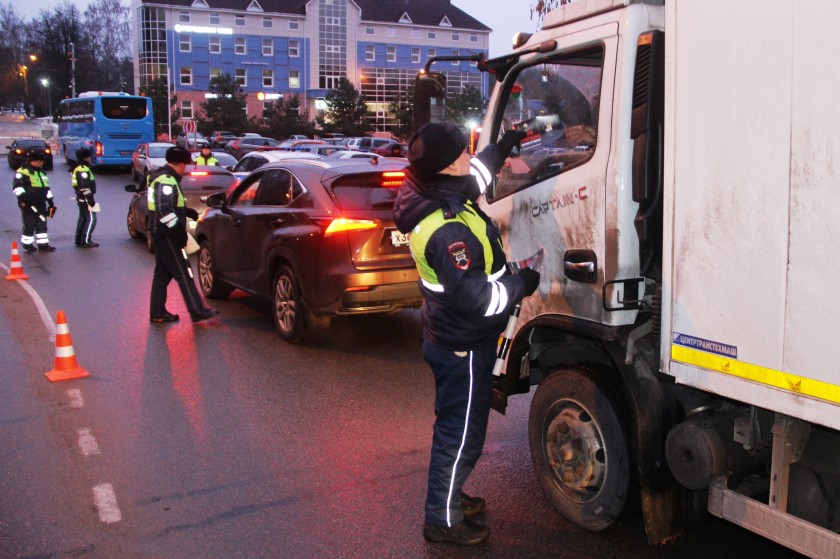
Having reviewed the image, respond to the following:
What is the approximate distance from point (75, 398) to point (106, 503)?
7.02ft

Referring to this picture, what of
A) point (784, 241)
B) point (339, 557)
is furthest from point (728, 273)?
point (339, 557)

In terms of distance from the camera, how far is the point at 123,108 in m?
36.9

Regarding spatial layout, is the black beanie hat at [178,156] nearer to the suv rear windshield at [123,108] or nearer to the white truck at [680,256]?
the white truck at [680,256]

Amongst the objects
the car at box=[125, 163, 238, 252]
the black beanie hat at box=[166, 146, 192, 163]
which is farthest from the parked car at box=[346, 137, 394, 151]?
the black beanie hat at box=[166, 146, 192, 163]

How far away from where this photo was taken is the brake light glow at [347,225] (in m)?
7.30

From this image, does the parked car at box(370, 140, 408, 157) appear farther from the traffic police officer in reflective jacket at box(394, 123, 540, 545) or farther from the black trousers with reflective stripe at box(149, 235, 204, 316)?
the traffic police officer in reflective jacket at box(394, 123, 540, 545)

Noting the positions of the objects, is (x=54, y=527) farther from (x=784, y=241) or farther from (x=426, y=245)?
(x=784, y=241)

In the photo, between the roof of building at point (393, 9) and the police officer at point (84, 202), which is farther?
the roof of building at point (393, 9)

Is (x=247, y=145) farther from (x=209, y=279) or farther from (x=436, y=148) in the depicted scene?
(x=436, y=148)

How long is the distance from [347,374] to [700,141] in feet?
14.5

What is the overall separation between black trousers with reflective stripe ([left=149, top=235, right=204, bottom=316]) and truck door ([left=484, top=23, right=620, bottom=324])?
5.12m

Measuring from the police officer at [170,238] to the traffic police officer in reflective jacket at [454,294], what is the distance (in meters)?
5.48

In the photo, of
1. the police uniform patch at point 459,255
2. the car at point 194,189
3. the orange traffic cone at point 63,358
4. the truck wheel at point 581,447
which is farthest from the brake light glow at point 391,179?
the car at point 194,189

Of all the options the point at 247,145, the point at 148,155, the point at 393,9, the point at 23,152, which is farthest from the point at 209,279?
the point at 393,9
